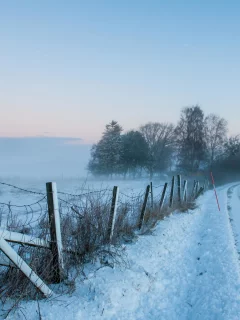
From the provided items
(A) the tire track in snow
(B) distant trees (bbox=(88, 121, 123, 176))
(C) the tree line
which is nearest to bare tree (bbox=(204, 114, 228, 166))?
(C) the tree line

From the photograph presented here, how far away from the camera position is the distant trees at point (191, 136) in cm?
5125

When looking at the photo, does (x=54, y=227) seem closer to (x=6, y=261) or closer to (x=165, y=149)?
(x=6, y=261)

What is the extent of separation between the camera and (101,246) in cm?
561

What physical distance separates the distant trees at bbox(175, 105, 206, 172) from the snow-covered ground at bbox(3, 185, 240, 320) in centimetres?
4501

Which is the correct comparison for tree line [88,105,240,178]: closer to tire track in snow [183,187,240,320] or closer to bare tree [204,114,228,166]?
bare tree [204,114,228,166]

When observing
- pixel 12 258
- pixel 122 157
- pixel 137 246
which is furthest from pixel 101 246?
pixel 122 157

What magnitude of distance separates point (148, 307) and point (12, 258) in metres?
2.50

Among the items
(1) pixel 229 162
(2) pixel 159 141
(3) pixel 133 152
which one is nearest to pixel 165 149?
(2) pixel 159 141

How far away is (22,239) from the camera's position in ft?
11.9

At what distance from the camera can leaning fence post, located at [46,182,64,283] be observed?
162 inches

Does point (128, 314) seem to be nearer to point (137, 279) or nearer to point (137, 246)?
point (137, 279)

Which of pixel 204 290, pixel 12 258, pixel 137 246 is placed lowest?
pixel 204 290

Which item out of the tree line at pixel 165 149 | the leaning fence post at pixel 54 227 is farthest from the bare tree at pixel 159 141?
the leaning fence post at pixel 54 227

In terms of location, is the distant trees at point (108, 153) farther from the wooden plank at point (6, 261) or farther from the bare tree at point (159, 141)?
the wooden plank at point (6, 261)
